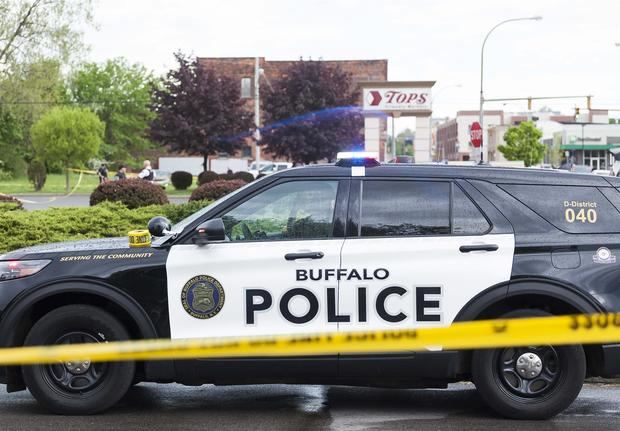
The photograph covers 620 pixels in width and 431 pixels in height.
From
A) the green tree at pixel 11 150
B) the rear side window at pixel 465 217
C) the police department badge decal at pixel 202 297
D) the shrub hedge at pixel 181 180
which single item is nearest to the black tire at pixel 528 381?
the rear side window at pixel 465 217

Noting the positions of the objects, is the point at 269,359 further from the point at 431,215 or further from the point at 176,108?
the point at 176,108

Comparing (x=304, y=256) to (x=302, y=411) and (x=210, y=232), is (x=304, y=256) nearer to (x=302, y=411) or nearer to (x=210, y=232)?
(x=210, y=232)

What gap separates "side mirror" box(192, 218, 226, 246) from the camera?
5617 mm

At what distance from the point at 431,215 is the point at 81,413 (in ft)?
8.75

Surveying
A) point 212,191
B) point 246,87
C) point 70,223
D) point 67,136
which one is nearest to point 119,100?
point 246,87

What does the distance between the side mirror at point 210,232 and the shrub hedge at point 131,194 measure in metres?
11.4

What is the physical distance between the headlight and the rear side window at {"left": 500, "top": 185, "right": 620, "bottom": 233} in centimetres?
314

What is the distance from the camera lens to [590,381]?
23.1 feet

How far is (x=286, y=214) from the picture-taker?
5797 mm

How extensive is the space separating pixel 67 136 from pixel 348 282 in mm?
43650

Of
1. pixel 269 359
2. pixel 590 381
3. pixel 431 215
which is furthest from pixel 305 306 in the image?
pixel 590 381

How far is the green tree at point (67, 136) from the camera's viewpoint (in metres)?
46.5

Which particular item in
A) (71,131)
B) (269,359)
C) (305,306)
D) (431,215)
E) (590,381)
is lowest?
(590,381)

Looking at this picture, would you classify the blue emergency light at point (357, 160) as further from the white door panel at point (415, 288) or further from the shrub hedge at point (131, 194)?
the shrub hedge at point (131, 194)
